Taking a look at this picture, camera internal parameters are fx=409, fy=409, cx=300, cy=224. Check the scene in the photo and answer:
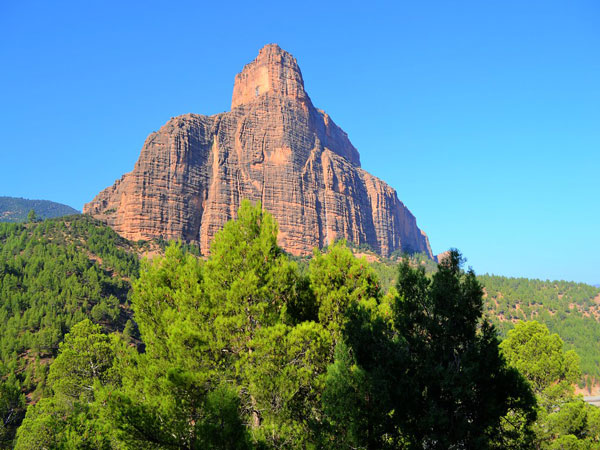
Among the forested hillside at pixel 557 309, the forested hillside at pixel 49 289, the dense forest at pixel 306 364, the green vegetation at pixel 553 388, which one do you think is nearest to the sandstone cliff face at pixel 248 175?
the forested hillside at pixel 49 289

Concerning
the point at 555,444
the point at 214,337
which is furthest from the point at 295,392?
the point at 555,444

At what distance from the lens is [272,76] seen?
179250 mm

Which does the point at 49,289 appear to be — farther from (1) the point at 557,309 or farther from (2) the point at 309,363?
(1) the point at 557,309

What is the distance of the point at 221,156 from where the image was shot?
16225 cm

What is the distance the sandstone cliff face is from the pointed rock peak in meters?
0.45

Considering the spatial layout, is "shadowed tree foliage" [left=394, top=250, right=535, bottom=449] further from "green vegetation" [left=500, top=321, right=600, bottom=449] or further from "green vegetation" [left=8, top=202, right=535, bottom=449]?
"green vegetation" [left=500, top=321, right=600, bottom=449]

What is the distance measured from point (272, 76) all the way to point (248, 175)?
161 ft

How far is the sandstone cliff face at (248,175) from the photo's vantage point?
145500mm

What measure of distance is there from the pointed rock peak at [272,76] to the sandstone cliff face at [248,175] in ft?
1.47

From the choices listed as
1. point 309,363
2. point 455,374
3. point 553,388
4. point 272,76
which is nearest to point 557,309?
point 553,388

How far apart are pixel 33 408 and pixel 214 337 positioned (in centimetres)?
1759

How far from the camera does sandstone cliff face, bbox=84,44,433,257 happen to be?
5728 inches

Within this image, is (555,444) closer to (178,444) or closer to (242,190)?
(178,444)

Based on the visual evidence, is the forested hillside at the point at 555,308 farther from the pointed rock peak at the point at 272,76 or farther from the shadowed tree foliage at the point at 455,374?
the pointed rock peak at the point at 272,76
